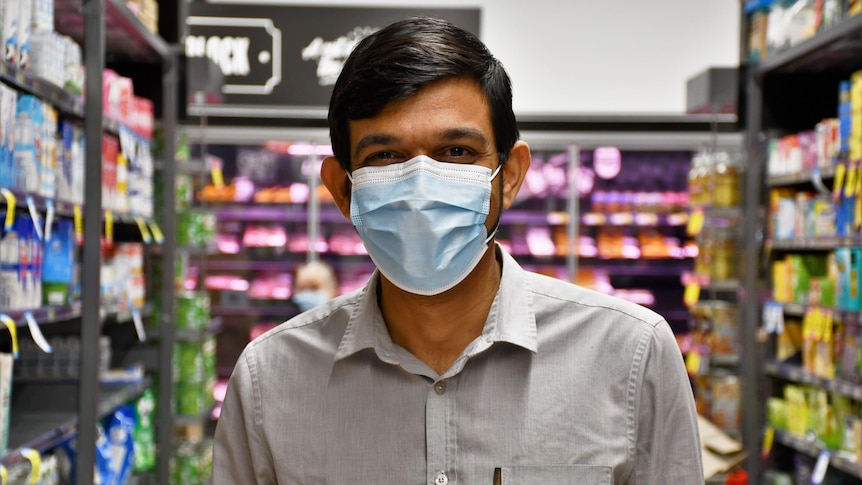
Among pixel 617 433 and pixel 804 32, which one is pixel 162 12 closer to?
pixel 804 32

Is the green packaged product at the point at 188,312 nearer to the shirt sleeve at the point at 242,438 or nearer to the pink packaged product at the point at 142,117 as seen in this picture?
the pink packaged product at the point at 142,117

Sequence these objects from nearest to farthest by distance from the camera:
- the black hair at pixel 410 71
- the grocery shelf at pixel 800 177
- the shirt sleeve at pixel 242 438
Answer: the black hair at pixel 410 71 → the shirt sleeve at pixel 242 438 → the grocery shelf at pixel 800 177

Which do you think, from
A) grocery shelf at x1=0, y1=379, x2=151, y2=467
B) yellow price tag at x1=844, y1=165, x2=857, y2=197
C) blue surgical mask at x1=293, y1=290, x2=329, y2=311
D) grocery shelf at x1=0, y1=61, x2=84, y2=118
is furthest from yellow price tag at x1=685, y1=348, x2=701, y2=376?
grocery shelf at x1=0, y1=61, x2=84, y2=118

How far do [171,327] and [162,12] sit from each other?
179 centimetres

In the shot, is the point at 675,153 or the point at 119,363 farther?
the point at 675,153

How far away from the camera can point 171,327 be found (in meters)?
5.16

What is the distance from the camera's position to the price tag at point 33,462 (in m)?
3.03

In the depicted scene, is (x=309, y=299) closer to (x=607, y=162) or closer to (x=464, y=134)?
(x=607, y=162)

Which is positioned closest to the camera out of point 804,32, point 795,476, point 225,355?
point 804,32

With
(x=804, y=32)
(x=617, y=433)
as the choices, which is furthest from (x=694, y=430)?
(x=804, y=32)

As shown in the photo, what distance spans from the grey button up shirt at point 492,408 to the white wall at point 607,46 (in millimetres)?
7467

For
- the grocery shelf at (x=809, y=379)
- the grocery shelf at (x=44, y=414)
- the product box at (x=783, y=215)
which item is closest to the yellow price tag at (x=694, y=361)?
the grocery shelf at (x=809, y=379)

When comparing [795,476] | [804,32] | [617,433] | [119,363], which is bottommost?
[795,476]

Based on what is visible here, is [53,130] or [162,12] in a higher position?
[162,12]
